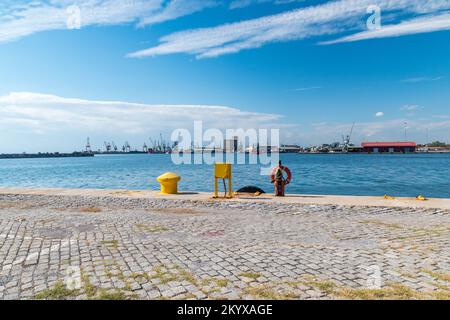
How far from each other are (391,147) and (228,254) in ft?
693

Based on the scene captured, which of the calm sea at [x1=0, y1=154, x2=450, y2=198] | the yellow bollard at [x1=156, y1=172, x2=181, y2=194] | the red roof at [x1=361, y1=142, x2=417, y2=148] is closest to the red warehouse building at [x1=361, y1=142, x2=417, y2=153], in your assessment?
the red roof at [x1=361, y1=142, x2=417, y2=148]

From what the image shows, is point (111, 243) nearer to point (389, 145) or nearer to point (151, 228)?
point (151, 228)

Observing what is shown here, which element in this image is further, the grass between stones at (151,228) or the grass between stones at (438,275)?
the grass between stones at (151,228)

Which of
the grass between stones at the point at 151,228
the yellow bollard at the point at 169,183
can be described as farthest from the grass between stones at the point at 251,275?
the yellow bollard at the point at 169,183

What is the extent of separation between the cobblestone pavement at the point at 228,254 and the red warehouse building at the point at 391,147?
204m

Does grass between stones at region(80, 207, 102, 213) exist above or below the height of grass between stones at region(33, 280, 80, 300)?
below

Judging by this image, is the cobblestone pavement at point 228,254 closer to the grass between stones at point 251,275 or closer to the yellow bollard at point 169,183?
the grass between stones at point 251,275

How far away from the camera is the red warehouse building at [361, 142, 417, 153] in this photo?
19026 centimetres

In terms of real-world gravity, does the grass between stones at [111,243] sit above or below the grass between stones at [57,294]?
below

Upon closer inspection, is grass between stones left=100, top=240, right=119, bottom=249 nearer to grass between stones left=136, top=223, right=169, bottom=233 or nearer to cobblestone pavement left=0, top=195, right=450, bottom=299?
cobblestone pavement left=0, top=195, right=450, bottom=299

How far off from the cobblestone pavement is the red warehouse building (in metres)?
204

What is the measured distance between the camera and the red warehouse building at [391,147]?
190262 mm
